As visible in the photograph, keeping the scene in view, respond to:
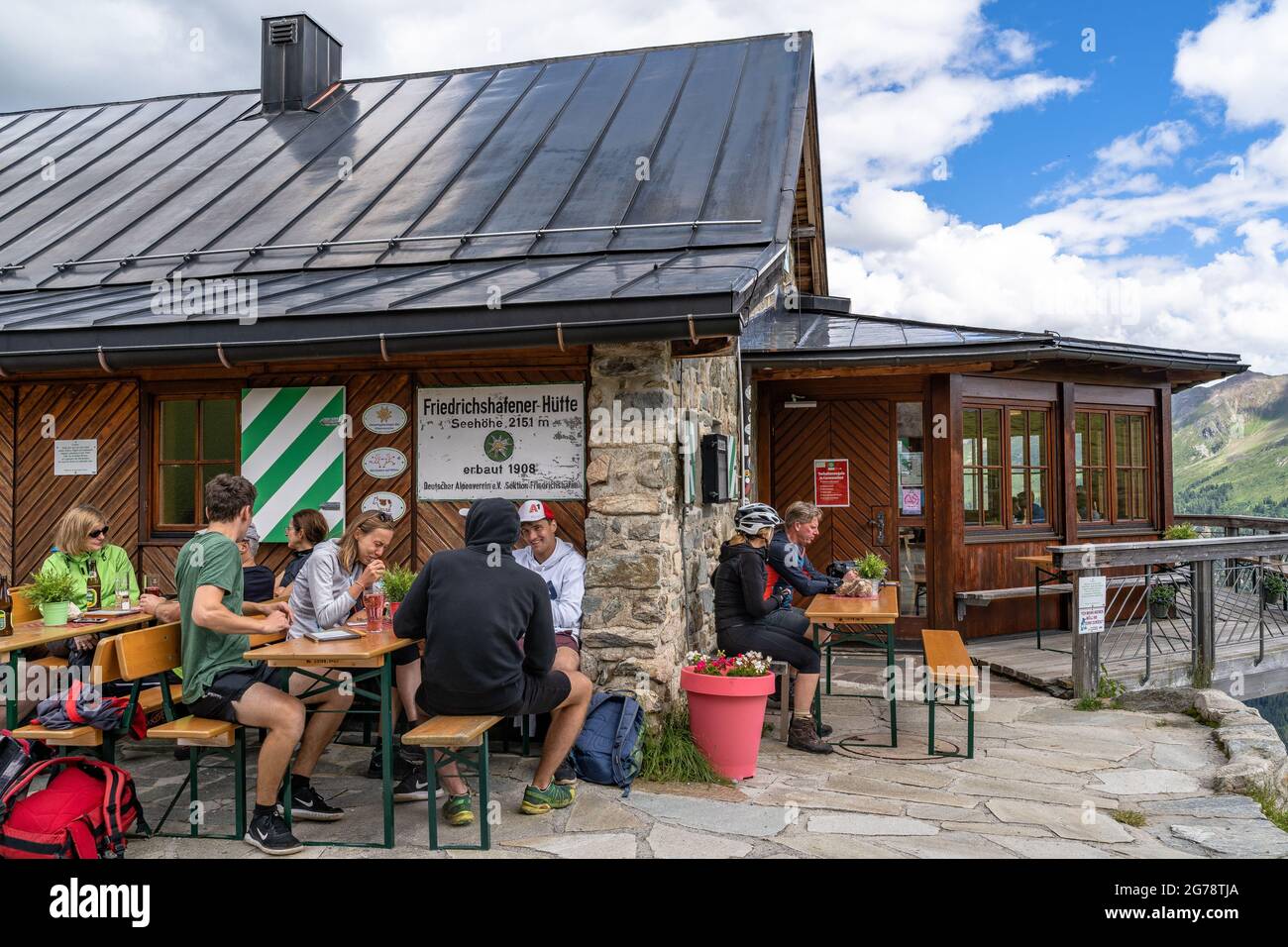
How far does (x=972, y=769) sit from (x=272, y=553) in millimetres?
4573

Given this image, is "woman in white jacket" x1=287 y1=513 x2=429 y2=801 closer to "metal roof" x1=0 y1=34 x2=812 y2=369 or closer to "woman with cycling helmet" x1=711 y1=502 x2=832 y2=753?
"metal roof" x1=0 y1=34 x2=812 y2=369

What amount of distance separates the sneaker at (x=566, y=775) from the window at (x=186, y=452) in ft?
10.8

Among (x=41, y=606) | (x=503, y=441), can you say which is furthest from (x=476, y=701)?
(x=41, y=606)

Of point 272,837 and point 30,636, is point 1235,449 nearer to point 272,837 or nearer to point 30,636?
point 272,837

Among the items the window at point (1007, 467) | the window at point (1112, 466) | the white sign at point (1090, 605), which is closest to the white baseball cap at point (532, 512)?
the white sign at point (1090, 605)

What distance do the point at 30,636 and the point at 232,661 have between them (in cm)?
116

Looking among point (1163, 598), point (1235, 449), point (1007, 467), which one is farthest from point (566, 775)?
point (1235, 449)

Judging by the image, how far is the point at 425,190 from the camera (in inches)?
321

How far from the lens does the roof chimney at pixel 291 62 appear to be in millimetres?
10805

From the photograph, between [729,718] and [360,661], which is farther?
[729,718]

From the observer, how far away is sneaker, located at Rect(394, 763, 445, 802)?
187 inches

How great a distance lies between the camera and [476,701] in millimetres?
4148

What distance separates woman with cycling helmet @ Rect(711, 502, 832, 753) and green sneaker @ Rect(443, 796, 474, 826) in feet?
6.70

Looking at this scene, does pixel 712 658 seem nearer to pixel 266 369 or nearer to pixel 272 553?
pixel 272 553
